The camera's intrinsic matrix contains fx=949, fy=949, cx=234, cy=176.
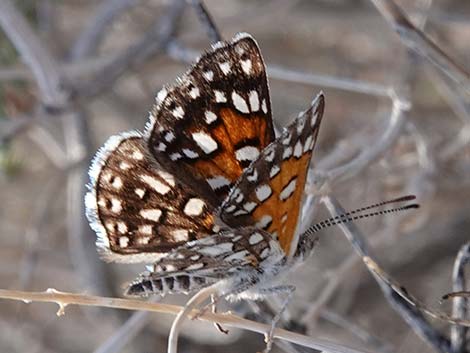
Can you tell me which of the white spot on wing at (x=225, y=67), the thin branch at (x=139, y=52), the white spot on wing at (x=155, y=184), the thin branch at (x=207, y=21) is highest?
the thin branch at (x=139, y=52)

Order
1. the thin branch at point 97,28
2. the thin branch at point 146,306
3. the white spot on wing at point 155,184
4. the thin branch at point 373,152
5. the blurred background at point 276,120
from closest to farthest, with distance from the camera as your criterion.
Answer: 1. the thin branch at point 146,306
2. the white spot on wing at point 155,184
3. the thin branch at point 373,152
4. the blurred background at point 276,120
5. the thin branch at point 97,28

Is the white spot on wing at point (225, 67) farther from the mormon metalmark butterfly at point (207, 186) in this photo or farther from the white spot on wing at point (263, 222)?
the white spot on wing at point (263, 222)

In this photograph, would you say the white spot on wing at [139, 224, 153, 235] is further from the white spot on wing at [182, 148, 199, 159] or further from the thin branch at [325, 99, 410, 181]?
the thin branch at [325, 99, 410, 181]

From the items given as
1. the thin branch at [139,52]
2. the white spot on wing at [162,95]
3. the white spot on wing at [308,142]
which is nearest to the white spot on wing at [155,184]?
the white spot on wing at [162,95]

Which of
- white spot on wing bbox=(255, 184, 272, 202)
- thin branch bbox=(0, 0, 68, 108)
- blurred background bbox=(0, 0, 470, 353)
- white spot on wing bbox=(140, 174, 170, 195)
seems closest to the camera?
white spot on wing bbox=(255, 184, 272, 202)

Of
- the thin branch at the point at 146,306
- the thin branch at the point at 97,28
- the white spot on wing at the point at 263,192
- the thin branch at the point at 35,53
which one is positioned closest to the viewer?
the thin branch at the point at 146,306

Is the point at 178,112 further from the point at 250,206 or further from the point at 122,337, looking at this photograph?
the point at 122,337

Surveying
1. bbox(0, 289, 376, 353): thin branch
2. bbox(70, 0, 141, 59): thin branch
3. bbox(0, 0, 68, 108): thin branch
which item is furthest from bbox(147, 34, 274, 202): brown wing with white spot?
bbox(70, 0, 141, 59): thin branch
